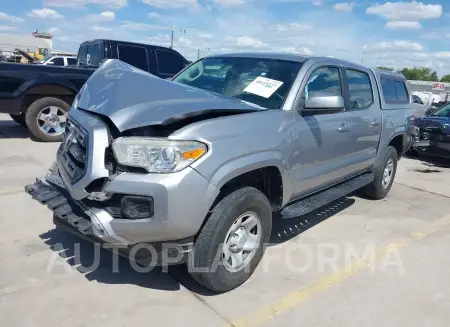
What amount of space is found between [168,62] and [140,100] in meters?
7.79

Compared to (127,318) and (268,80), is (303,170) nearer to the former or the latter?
(268,80)

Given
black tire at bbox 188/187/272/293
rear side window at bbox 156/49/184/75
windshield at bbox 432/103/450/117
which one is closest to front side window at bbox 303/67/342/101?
black tire at bbox 188/187/272/293

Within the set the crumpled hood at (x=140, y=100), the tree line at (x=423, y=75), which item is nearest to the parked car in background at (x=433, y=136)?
the crumpled hood at (x=140, y=100)

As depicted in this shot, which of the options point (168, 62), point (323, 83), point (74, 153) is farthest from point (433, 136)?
point (74, 153)

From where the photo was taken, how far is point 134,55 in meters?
10.0

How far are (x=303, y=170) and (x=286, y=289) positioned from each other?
1.08m

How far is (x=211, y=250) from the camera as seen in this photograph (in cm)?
299

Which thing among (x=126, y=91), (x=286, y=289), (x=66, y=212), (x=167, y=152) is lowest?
(x=286, y=289)

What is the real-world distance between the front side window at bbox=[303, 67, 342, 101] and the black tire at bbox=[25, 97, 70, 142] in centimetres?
561

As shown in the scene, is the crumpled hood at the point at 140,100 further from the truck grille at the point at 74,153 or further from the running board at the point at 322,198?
the running board at the point at 322,198

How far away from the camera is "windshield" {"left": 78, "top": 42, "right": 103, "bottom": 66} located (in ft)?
32.2

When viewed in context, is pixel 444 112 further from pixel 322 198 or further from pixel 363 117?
pixel 322 198

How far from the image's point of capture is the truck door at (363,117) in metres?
4.82

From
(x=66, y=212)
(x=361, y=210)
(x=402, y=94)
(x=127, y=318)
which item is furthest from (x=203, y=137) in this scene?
(x=402, y=94)
